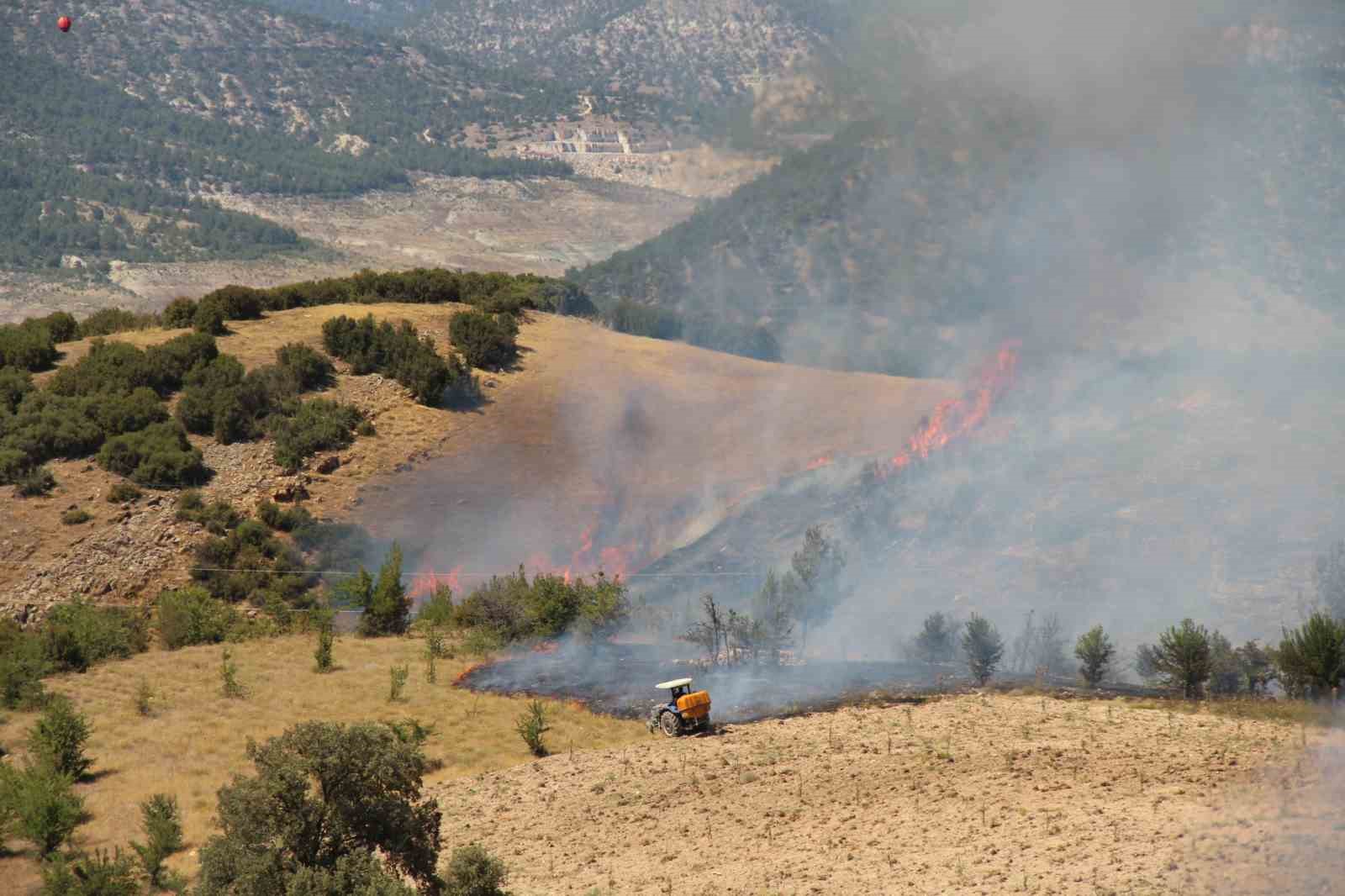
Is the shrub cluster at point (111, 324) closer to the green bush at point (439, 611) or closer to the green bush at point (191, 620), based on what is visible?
the green bush at point (191, 620)

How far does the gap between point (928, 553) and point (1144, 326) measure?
51843 mm

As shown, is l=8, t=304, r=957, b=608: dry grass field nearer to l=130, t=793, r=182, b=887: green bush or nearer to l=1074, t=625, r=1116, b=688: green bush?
l=130, t=793, r=182, b=887: green bush

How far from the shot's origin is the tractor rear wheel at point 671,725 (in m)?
31.4

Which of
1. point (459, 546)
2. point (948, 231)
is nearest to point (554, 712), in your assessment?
point (459, 546)

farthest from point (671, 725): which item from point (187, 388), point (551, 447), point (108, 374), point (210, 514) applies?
point (108, 374)

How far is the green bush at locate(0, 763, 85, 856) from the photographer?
26.3 m

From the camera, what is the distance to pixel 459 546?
187 ft

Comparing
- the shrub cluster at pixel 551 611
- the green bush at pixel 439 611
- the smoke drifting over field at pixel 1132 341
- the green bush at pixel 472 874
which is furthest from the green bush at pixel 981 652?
the green bush at pixel 439 611

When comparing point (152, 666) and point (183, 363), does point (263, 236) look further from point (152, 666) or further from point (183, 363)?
point (152, 666)

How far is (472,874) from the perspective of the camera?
1997cm

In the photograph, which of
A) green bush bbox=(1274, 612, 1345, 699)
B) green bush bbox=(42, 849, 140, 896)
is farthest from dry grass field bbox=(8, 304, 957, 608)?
green bush bbox=(1274, 612, 1345, 699)

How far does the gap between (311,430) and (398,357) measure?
900cm

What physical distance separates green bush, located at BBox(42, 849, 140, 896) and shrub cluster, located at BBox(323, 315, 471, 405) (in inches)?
1686

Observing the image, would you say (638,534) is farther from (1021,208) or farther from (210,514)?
(1021,208)
